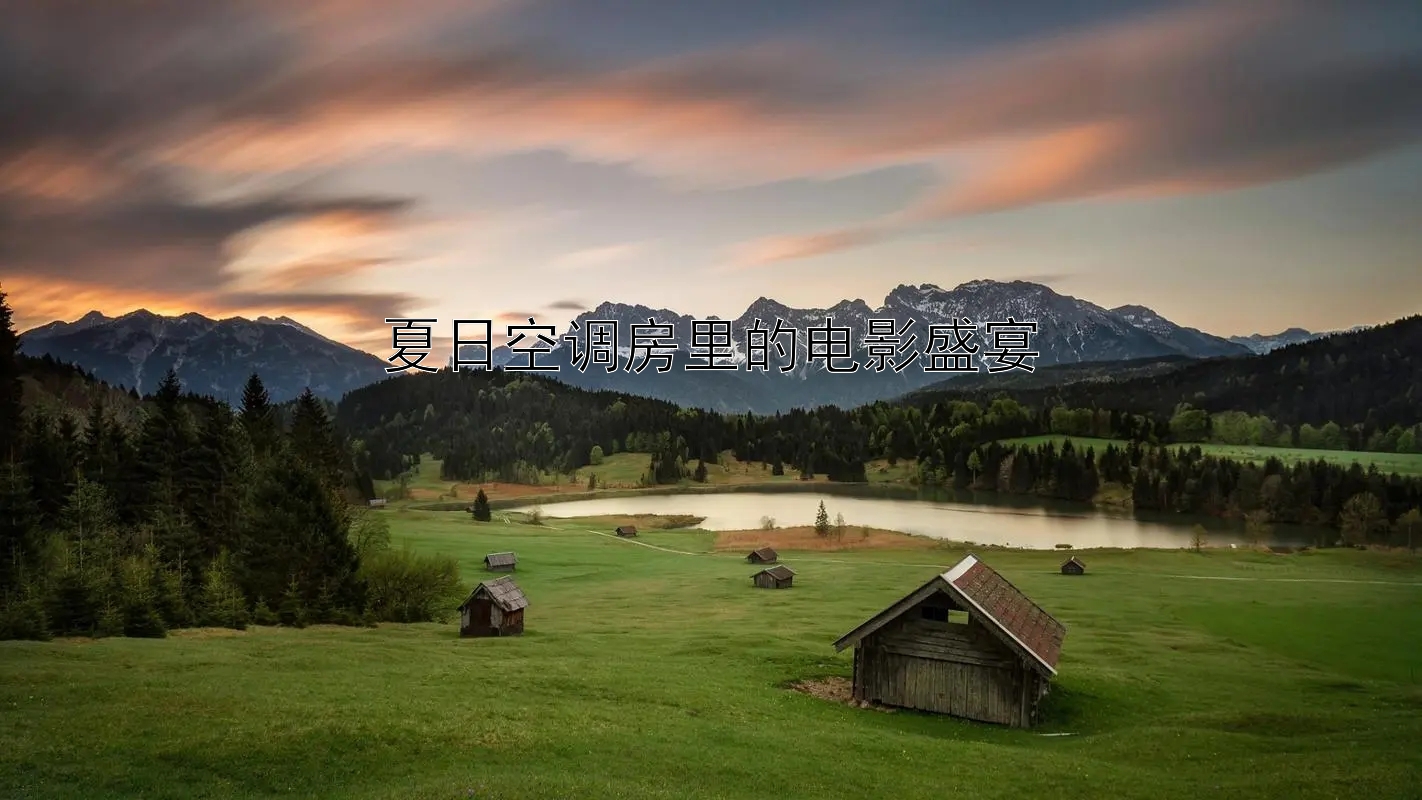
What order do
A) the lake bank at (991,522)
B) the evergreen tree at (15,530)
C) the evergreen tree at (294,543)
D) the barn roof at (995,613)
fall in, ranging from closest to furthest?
the barn roof at (995,613) → the evergreen tree at (15,530) → the evergreen tree at (294,543) → the lake bank at (991,522)

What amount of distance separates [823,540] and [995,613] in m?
87.2

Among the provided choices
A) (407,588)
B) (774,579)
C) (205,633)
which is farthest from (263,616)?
(774,579)

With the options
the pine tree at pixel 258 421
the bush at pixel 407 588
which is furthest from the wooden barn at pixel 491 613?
the pine tree at pixel 258 421

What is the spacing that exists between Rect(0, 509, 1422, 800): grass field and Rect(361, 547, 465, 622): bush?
14.5 ft

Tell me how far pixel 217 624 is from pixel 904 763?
39.5 m

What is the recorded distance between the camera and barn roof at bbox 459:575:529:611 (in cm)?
5103

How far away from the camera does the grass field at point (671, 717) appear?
21.5 metres

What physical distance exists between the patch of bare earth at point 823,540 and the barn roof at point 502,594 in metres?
64.5

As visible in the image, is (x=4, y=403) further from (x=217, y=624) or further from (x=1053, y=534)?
(x=1053, y=534)

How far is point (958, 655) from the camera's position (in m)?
34.2

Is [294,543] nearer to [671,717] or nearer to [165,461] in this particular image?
[165,461]

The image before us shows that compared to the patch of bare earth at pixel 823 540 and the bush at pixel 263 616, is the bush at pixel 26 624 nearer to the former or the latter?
the bush at pixel 263 616

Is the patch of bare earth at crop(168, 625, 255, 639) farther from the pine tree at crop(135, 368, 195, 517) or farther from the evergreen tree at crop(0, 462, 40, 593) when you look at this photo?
the pine tree at crop(135, 368, 195, 517)

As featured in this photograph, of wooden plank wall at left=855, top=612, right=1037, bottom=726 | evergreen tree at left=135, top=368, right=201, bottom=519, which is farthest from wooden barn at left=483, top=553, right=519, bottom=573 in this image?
wooden plank wall at left=855, top=612, right=1037, bottom=726
